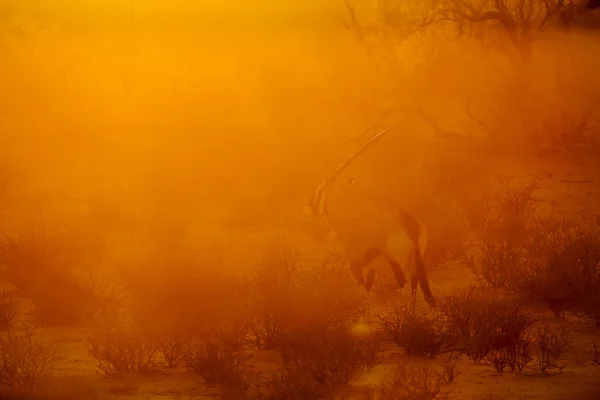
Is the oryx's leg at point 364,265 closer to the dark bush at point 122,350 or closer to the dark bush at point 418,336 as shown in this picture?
the dark bush at point 418,336

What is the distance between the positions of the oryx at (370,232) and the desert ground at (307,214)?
2cm

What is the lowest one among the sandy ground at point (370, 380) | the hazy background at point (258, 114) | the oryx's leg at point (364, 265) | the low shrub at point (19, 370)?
the sandy ground at point (370, 380)

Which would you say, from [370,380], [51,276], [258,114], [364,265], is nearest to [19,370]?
[51,276]

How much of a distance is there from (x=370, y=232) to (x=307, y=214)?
0.60 meters

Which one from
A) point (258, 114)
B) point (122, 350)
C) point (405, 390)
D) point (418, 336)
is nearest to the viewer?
point (405, 390)

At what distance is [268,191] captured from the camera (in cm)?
1343

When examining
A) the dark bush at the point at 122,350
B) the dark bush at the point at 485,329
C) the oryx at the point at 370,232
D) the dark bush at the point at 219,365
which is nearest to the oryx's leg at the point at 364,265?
the oryx at the point at 370,232

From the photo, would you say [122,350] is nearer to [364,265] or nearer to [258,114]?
[364,265]

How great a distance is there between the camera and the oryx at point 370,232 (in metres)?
7.93

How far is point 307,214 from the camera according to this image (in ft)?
27.1

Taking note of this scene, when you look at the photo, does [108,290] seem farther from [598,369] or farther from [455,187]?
[455,187]

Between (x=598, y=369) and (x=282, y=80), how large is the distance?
1294 cm

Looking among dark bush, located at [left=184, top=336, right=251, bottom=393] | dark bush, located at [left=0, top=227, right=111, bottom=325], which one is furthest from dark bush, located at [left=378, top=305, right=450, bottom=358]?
dark bush, located at [left=0, top=227, right=111, bottom=325]

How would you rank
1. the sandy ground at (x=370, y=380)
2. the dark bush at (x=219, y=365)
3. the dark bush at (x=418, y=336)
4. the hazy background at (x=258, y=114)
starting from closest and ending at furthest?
the sandy ground at (x=370, y=380) → the dark bush at (x=219, y=365) → the dark bush at (x=418, y=336) → the hazy background at (x=258, y=114)
